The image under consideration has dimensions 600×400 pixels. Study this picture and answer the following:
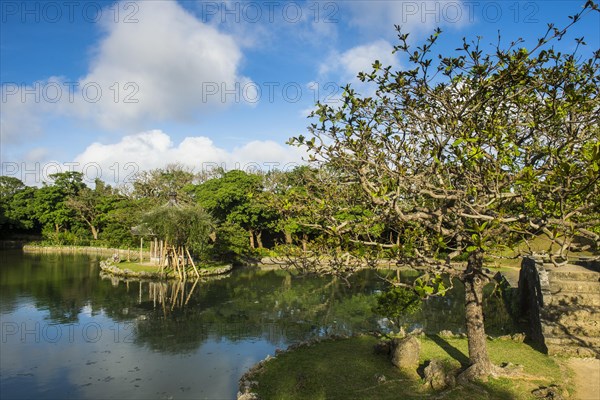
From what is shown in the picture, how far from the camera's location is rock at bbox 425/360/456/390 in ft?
27.9

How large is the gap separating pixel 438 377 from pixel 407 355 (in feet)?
3.94

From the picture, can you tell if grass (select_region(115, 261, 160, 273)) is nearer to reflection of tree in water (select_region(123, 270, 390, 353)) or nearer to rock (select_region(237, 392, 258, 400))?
reflection of tree in water (select_region(123, 270, 390, 353))

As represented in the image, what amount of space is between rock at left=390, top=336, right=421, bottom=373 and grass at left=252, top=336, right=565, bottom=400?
230 millimetres

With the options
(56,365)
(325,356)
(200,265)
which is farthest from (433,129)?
(200,265)

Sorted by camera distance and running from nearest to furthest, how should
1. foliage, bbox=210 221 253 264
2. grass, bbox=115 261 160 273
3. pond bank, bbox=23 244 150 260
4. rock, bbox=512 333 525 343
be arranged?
rock, bbox=512 333 525 343 < grass, bbox=115 261 160 273 < foliage, bbox=210 221 253 264 < pond bank, bbox=23 244 150 260

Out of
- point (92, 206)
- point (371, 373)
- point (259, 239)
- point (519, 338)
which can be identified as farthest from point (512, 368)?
point (92, 206)

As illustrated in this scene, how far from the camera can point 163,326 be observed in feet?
53.9

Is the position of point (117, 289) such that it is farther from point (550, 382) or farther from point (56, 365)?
point (550, 382)

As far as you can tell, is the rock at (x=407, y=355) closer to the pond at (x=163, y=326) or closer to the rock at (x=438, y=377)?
the rock at (x=438, y=377)

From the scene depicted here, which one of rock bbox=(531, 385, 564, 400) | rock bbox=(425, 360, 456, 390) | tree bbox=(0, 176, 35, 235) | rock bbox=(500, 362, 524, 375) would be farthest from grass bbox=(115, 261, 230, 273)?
tree bbox=(0, 176, 35, 235)

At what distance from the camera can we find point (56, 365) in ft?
40.0

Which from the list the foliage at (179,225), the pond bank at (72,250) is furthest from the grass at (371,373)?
the pond bank at (72,250)

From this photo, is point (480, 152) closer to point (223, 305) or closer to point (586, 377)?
point (586, 377)

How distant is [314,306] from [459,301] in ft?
24.1
